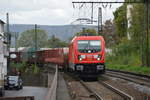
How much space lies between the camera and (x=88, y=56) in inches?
1258

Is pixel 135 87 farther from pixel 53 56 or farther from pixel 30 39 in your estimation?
pixel 30 39

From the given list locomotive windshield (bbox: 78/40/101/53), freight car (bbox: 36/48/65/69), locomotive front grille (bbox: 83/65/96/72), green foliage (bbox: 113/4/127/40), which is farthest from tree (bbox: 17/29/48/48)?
locomotive front grille (bbox: 83/65/96/72)

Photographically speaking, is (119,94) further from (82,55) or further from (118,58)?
(118,58)

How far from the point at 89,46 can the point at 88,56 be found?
79 centimetres

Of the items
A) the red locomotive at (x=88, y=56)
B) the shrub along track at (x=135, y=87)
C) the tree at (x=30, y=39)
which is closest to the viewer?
the shrub along track at (x=135, y=87)

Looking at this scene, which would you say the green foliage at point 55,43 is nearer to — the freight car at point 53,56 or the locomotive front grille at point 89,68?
the freight car at point 53,56

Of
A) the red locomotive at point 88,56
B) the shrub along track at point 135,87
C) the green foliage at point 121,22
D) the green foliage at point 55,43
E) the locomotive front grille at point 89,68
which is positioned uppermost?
the green foliage at point 121,22

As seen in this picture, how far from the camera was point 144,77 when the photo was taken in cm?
3372

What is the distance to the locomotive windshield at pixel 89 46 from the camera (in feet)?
105

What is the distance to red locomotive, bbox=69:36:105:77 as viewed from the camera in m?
31.9

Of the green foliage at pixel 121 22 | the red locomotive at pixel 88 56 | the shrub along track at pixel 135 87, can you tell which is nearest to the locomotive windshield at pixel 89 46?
the red locomotive at pixel 88 56

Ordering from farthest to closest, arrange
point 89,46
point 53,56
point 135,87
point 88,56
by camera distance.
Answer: point 53,56 < point 89,46 < point 88,56 < point 135,87

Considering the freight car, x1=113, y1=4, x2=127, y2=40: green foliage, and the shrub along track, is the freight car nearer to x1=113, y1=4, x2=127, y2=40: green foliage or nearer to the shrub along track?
the shrub along track

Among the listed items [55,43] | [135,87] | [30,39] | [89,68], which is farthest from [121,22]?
[30,39]
